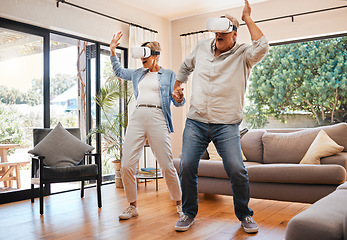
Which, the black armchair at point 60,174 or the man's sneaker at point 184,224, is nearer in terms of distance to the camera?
the man's sneaker at point 184,224

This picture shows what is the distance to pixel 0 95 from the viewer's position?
3.75m

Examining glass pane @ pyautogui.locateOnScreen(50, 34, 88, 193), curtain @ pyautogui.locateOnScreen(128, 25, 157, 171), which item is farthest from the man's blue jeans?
curtain @ pyautogui.locateOnScreen(128, 25, 157, 171)

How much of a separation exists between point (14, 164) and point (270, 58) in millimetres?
3829

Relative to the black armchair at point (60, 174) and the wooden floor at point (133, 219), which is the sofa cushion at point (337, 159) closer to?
the wooden floor at point (133, 219)

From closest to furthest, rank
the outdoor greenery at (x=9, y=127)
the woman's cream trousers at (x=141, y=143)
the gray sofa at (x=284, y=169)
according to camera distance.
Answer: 1. the woman's cream trousers at (x=141, y=143)
2. the gray sofa at (x=284, y=169)
3. the outdoor greenery at (x=9, y=127)

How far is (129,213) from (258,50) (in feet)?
5.34

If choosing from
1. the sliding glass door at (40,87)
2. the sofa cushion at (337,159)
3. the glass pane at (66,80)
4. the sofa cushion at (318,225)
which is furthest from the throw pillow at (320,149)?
the glass pane at (66,80)

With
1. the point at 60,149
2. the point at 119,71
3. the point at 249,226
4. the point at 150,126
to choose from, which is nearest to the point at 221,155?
the point at 249,226

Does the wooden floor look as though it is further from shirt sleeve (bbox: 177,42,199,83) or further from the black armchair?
shirt sleeve (bbox: 177,42,199,83)

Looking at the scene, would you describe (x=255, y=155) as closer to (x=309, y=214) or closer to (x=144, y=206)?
(x=144, y=206)

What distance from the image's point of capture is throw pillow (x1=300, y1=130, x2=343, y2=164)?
128 inches

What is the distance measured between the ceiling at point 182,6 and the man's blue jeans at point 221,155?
3.27 meters

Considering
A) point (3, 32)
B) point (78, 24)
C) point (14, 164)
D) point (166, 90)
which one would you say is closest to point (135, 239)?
point (166, 90)

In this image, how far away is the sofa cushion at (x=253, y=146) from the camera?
392 centimetres
